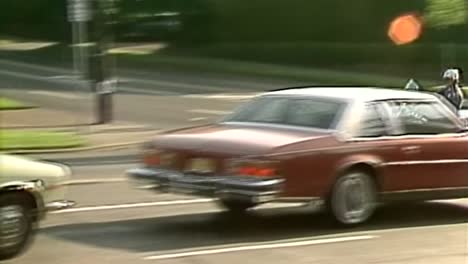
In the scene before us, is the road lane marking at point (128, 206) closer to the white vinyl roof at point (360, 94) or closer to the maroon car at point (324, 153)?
the maroon car at point (324, 153)

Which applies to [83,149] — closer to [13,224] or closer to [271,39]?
[13,224]

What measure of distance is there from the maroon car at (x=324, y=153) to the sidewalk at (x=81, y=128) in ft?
26.5

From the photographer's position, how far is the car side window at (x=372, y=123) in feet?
38.1

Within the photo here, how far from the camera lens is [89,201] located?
42.6 feet

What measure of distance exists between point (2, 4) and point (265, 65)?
19532 millimetres

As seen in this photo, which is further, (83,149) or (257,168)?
(83,149)

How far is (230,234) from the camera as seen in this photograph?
430 inches

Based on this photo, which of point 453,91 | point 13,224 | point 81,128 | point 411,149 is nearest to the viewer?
point 13,224

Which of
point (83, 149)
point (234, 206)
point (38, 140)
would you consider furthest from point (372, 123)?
point (38, 140)

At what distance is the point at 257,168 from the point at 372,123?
1664 mm

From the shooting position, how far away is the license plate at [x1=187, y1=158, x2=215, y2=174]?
10812 mm

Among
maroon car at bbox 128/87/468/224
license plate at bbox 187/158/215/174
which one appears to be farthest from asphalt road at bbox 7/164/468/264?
license plate at bbox 187/158/215/174

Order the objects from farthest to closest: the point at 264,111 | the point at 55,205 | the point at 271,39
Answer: the point at 271,39 → the point at 264,111 → the point at 55,205

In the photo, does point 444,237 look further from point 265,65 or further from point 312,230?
point 265,65
